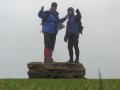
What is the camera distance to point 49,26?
15.2 m

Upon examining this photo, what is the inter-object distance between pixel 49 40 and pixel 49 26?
0.53 m

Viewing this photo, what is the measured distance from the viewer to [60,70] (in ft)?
50.5

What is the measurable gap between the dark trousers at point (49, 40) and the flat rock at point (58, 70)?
26.9 inches

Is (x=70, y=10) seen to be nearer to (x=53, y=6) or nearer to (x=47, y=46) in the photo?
(x=53, y=6)

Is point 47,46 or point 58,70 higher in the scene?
point 47,46

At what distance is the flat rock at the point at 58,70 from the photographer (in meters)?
15.4

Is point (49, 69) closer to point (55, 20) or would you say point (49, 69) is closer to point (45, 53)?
point (45, 53)

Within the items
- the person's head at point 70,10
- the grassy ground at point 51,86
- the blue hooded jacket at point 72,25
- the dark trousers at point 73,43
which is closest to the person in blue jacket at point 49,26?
the blue hooded jacket at point 72,25

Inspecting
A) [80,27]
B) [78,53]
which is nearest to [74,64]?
[78,53]

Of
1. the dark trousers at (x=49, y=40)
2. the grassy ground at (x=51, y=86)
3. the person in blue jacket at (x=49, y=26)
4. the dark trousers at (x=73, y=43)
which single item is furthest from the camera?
the dark trousers at (x=73, y=43)

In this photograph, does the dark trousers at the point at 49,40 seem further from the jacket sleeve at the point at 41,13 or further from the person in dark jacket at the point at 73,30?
the jacket sleeve at the point at 41,13

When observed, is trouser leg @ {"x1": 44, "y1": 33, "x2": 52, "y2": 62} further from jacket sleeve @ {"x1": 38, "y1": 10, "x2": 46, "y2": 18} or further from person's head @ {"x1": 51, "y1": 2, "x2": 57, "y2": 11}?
person's head @ {"x1": 51, "y1": 2, "x2": 57, "y2": 11}

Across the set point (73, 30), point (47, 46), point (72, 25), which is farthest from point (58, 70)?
point (72, 25)

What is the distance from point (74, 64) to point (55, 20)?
182 centimetres
